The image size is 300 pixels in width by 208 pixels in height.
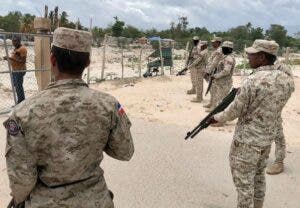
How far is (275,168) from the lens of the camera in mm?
6199

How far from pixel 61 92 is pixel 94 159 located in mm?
385

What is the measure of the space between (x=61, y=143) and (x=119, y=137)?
0.31 metres

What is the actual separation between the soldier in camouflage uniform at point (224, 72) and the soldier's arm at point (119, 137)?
635 centimetres

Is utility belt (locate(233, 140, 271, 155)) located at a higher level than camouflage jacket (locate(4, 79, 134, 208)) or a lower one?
lower

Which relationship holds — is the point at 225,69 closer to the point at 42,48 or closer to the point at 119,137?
the point at 42,48

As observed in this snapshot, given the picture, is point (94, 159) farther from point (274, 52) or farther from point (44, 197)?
point (274, 52)

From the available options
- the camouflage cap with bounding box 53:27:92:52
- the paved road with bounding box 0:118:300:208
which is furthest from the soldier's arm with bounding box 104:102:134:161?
the paved road with bounding box 0:118:300:208

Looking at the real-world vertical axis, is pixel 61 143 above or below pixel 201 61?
above

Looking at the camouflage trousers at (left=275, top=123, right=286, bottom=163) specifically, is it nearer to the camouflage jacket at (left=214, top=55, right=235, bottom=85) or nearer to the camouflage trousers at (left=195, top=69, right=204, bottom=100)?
the camouflage jacket at (left=214, top=55, right=235, bottom=85)

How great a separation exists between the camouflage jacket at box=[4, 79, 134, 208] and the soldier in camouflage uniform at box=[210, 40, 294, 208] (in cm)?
190

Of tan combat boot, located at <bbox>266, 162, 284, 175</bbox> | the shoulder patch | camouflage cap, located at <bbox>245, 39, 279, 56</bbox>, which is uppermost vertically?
camouflage cap, located at <bbox>245, 39, 279, 56</bbox>

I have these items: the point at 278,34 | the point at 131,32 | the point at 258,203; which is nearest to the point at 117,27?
the point at 131,32

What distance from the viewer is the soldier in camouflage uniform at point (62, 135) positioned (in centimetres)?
224

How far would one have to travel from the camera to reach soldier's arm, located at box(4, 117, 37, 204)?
2.21 meters
